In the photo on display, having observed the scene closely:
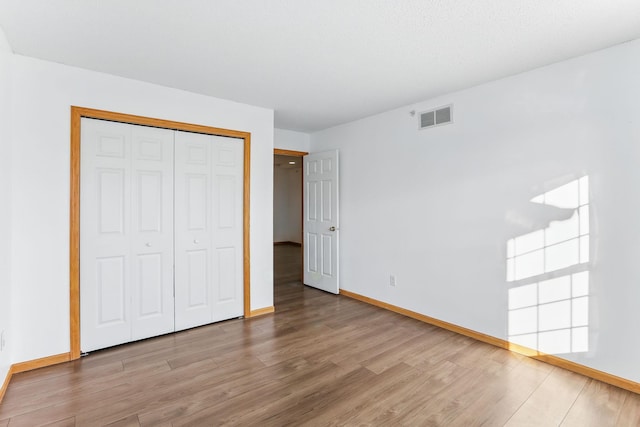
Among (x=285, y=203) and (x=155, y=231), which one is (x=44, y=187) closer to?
(x=155, y=231)

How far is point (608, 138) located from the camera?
230 cm

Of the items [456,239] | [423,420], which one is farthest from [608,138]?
[423,420]

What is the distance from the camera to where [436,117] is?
3393 millimetres

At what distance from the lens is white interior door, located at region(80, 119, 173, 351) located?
271cm

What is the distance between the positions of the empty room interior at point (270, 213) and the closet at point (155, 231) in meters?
0.02

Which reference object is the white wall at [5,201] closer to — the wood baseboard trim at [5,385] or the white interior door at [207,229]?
the wood baseboard trim at [5,385]

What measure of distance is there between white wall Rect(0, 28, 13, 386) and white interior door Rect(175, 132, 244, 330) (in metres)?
1.22

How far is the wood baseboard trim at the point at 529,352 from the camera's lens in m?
2.23

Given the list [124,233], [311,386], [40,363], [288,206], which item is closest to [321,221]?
[124,233]

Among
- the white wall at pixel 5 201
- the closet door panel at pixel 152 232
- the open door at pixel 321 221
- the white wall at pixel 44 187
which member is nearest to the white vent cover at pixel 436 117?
the open door at pixel 321 221

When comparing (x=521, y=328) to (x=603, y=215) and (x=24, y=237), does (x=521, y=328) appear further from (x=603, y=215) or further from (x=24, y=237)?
(x=24, y=237)

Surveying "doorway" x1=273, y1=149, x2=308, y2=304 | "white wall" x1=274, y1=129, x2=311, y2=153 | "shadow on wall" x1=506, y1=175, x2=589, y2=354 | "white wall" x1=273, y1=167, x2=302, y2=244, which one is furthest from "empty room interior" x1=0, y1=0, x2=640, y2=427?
"white wall" x1=273, y1=167, x2=302, y2=244

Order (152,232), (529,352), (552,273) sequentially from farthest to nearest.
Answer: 1. (152,232)
2. (529,352)
3. (552,273)

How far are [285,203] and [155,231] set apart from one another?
22.9 ft
